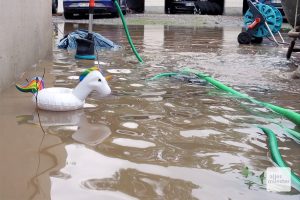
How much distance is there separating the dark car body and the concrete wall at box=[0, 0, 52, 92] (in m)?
18.1

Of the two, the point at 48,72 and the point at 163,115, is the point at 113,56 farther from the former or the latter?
the point at 163,115

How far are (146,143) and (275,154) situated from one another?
831mm

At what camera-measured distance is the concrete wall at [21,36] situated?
440 centimetres

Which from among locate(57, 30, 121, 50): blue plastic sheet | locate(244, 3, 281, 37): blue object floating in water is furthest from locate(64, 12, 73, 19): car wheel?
locate(57, 30, 121, 50): blue plastic sheet

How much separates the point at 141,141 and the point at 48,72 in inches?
110

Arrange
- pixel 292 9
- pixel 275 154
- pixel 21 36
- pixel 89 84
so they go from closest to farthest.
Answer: pixel 275 154, pixel 89 84, pixel 21 36, pixel 292 9

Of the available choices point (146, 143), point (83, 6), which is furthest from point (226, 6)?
point (146, 143)

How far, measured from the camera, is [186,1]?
961 inches

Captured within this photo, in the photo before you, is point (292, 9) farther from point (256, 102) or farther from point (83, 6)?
point (83, 6)

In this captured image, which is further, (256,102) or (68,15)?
(68,15)

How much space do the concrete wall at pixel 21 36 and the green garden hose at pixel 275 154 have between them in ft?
8.22

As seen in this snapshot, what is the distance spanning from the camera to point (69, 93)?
3.76 m

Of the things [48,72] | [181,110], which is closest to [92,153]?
[181,110]

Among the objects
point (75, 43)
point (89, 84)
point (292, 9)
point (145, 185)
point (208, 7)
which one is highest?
point (292, 9)
